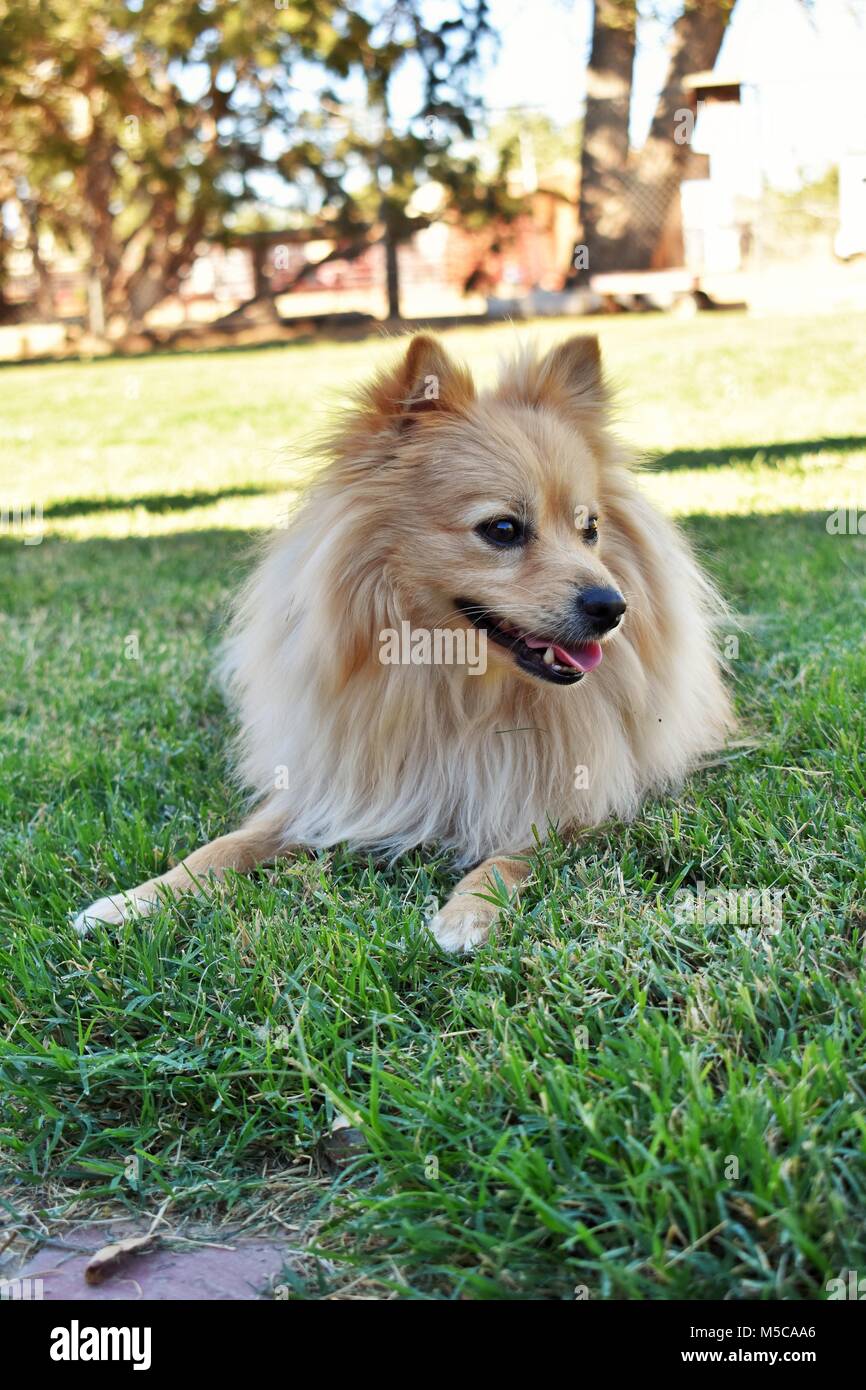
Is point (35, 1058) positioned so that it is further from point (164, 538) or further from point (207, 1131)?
point (164, 538)

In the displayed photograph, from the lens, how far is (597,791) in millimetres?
2879

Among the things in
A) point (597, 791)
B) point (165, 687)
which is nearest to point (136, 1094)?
point (597, 791)

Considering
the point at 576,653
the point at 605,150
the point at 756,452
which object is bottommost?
the point at 576,653

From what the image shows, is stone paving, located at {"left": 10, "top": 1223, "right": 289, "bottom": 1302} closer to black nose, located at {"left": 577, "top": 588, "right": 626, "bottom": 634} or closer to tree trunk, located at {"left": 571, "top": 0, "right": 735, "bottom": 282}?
black nose, located at {"left": 577, "top": 588, "right": 626, "bottom": 634}

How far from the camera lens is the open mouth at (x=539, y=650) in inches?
107

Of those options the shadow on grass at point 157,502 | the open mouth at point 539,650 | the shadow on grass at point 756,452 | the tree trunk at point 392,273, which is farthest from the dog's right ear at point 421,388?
the tree trunk at point 392,273

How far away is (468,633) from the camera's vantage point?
2.80 meters

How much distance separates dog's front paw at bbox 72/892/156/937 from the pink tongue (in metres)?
1.02

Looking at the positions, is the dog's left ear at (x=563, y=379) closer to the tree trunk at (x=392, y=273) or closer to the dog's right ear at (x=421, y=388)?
the dog's right ear at (x=421, y=388)

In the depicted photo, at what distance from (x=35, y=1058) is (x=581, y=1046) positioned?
0.97 m

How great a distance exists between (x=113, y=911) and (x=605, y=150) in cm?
1717

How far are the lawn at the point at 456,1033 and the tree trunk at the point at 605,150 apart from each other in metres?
14.7

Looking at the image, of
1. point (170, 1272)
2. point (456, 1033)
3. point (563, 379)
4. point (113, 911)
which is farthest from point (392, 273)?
point (170, 1272)

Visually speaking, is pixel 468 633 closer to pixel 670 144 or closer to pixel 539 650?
pixel 539 650
